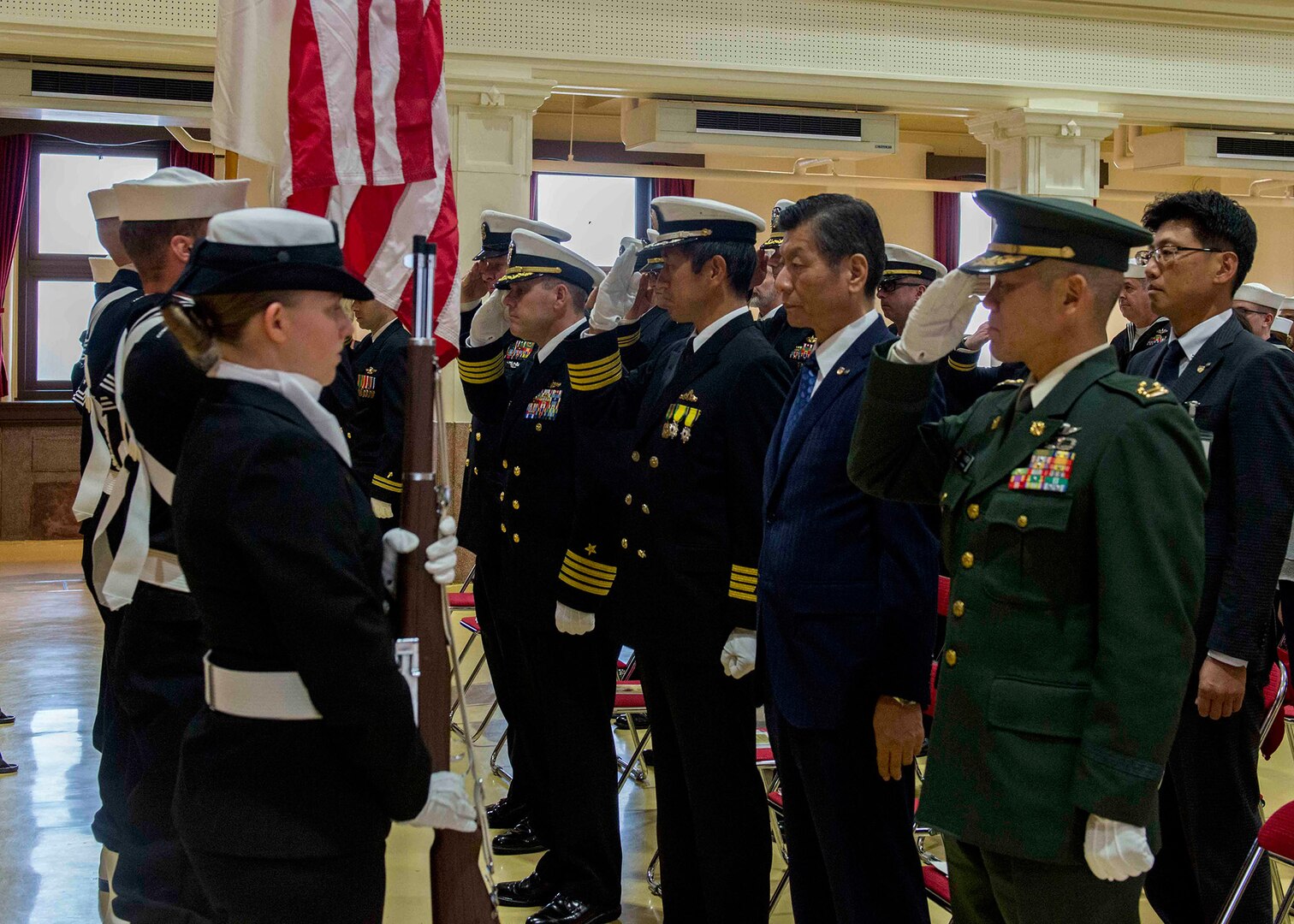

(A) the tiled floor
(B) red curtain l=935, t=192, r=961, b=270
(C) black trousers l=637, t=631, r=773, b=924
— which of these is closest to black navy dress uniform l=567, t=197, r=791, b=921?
(C) black trousers l=637, t=631, r=773, b=924

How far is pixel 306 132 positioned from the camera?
266 cm

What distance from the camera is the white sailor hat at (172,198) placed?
9.04 feet

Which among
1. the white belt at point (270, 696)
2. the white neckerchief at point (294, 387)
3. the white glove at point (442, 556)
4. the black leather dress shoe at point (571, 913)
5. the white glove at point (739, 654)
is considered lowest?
the black leather dress shoe at point (571, 913)

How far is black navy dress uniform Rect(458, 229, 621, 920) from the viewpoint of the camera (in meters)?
3.31

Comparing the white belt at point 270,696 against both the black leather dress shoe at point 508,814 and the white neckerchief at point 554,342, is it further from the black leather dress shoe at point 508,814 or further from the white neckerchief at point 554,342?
the black leather dress shoe at point 508,814

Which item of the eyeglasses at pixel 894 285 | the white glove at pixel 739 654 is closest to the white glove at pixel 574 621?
the white glove at pixel 739 654

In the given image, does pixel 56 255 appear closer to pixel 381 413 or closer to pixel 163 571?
pixel 381 413

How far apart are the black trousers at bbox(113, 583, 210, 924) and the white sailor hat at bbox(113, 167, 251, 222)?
0.77 meters

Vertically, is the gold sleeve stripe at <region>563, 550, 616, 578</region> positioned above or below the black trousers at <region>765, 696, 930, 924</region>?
above

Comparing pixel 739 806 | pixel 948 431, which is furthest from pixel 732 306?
pixel 739 806

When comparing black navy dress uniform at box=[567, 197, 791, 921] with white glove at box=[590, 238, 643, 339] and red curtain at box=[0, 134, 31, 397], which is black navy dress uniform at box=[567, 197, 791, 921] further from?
red curtain at box=[0, 134, 31, 397]

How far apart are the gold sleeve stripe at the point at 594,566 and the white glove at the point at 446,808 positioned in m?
1.46

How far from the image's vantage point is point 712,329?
2934 millimetres

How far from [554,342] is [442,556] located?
6.35ft
